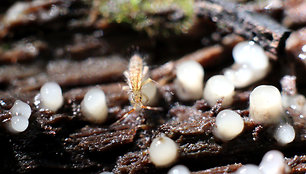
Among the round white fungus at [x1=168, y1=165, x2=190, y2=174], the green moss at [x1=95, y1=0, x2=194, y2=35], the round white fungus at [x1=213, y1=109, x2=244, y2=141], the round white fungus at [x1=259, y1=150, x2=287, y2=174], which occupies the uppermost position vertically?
the green moss at [x1=95, y1=0, x2=194, y2=35]

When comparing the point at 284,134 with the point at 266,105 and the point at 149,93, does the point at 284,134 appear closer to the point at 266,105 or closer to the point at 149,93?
the point at 266,105

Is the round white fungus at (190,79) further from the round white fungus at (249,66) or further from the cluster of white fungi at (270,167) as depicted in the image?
the cluster of white fungi at (270,167)

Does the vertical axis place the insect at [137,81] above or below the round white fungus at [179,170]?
above

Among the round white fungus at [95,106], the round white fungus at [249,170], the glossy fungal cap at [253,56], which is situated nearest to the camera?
the round white fungus at [249,170]

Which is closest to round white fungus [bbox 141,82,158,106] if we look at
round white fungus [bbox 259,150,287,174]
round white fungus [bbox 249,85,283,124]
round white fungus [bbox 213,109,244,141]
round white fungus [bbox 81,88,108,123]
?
round white fungus [bbox 81,88,108,123]

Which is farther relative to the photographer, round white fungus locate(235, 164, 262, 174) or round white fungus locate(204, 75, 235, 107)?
round white fungus locate(204, 75, 235, 107)

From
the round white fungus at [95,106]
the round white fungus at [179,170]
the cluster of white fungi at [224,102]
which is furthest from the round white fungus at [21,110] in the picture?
the round white fungus at [179,170]

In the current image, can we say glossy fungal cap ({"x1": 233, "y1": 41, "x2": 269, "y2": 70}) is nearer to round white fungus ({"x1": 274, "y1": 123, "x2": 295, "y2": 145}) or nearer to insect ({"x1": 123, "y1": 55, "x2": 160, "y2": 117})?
Result: round white fungus ({"x1": 274, "y1": 123, "x2": 295, "y2": 145})

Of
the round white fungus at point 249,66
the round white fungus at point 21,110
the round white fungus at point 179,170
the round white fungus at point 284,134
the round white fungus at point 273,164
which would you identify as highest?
the round white fungus at point 21,110
